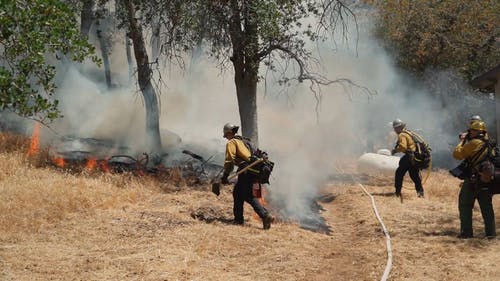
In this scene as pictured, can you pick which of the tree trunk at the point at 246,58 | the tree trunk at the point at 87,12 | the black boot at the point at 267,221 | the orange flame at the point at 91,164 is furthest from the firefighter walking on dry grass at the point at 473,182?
the orange flame at the point at 91,164

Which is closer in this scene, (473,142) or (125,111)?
(473,142)

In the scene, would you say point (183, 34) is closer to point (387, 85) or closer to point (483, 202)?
point (483, 202)

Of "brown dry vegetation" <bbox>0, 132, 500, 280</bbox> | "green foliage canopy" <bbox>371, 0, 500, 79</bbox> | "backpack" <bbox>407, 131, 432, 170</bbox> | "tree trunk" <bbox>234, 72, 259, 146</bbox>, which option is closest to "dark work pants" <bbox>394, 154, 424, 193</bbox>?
"backpack" <bbox>407, 131, 432, 170</bbox>

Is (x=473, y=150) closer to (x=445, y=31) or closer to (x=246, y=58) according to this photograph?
(x=246, y=58)

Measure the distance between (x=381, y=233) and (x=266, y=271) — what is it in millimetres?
3037

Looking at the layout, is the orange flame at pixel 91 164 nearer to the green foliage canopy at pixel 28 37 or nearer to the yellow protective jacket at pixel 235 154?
the yellow protective jacket at pixel 235 154

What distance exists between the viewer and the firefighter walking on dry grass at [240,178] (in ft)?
28.1

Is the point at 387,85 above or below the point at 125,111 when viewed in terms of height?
above

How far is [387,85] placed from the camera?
2292 centimetres

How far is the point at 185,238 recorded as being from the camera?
7535mm

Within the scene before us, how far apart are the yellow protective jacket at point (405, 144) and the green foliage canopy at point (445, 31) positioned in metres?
9.88

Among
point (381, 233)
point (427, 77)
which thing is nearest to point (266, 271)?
point (381, 233)

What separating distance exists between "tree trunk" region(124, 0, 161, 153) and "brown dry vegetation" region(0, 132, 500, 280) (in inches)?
112

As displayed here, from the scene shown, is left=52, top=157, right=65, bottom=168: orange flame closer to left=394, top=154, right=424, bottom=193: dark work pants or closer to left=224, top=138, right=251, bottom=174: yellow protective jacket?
left=224, top=138, right=251, bottom=174: yellow protective jacket
